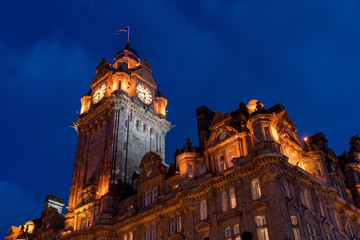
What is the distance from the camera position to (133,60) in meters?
87.8

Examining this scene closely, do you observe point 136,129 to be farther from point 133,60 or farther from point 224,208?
point 224,208

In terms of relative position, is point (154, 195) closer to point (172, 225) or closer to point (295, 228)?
point (172, 225)

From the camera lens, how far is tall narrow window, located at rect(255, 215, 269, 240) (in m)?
40.3

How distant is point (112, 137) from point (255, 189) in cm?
3062

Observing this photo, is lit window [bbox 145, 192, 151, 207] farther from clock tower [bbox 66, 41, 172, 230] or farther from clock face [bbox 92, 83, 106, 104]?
clock face [bbox 92, 83, 106, 104]

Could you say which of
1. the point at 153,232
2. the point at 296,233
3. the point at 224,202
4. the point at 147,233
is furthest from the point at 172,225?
the point at 296,233

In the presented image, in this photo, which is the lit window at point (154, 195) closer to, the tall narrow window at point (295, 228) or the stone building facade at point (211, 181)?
the stone building facade at point (211, 181)

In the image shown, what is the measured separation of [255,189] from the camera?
1725 inches

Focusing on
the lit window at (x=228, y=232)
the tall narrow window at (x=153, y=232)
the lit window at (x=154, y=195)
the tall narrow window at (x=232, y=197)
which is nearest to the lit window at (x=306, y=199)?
the tall narrow window at (x=232, y=197)

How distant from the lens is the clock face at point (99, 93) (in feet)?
252

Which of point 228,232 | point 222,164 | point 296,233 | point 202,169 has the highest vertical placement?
point 202,169

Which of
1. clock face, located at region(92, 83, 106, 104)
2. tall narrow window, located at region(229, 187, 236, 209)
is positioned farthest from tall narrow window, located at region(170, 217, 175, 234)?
clock face, located at region(92, 83, 106, 104)

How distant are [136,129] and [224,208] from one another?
30592 millimetres

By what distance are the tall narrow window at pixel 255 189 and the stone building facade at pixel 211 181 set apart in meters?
0.11
